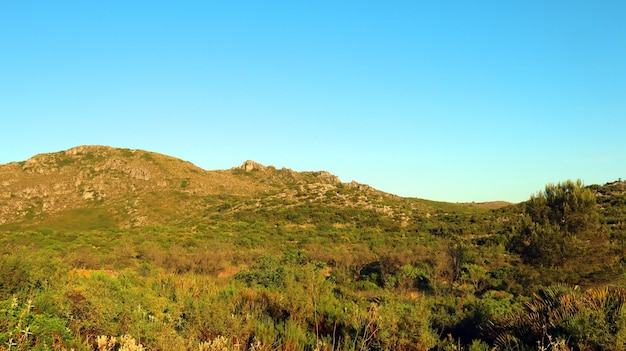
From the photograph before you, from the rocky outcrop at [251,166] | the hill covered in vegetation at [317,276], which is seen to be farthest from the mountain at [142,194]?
the rocky outcrop at [251,166]

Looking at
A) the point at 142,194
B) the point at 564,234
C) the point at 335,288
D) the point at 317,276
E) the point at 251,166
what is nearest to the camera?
the point at 317,276

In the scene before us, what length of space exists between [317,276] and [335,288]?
446 cm

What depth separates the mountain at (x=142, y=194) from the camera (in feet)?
190

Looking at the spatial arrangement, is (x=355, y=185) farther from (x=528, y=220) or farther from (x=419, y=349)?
(x=419, y=349)

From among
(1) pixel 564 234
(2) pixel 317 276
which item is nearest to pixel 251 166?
(1) pixel 564 234

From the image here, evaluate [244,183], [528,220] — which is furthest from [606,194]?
[244,183]

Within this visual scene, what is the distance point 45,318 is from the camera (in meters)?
6.02

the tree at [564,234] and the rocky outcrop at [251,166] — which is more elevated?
the rocky outcrop at [251,166]

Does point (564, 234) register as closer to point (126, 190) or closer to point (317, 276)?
point (317, 276)

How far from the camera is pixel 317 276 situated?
44.0 ft

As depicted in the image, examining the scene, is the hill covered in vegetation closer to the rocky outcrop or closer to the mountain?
the mountain

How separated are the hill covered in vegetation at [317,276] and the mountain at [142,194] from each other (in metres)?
0.57

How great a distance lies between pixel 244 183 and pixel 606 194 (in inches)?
2494

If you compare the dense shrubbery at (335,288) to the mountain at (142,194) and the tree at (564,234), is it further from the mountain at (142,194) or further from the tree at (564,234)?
the mountain at (142,194)
